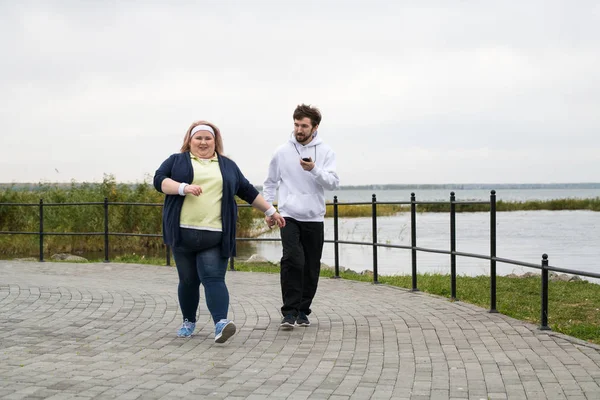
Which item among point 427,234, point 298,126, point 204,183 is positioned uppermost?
point 298,126

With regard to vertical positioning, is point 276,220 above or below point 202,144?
below

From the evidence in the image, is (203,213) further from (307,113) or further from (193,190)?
(307,113)

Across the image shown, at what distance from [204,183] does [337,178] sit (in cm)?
140

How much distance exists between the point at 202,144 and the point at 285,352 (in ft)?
6.18

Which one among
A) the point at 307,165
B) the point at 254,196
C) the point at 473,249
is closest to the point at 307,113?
the point at 307,165

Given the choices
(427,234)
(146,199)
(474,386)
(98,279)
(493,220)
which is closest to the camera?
(474,386)

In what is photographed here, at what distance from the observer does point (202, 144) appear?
6613 mm

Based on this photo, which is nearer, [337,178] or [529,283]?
[337,178]

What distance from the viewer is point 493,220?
8.16 meters

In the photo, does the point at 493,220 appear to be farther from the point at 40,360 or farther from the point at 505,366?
the point at 40,360

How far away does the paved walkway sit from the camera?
4.97 metres

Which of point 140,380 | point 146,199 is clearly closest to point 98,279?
point 140,380

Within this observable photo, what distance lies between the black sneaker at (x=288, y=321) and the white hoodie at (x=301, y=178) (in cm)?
93

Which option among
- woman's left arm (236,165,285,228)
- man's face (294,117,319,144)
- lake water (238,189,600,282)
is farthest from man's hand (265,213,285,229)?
lake water (238,189,600,282)
